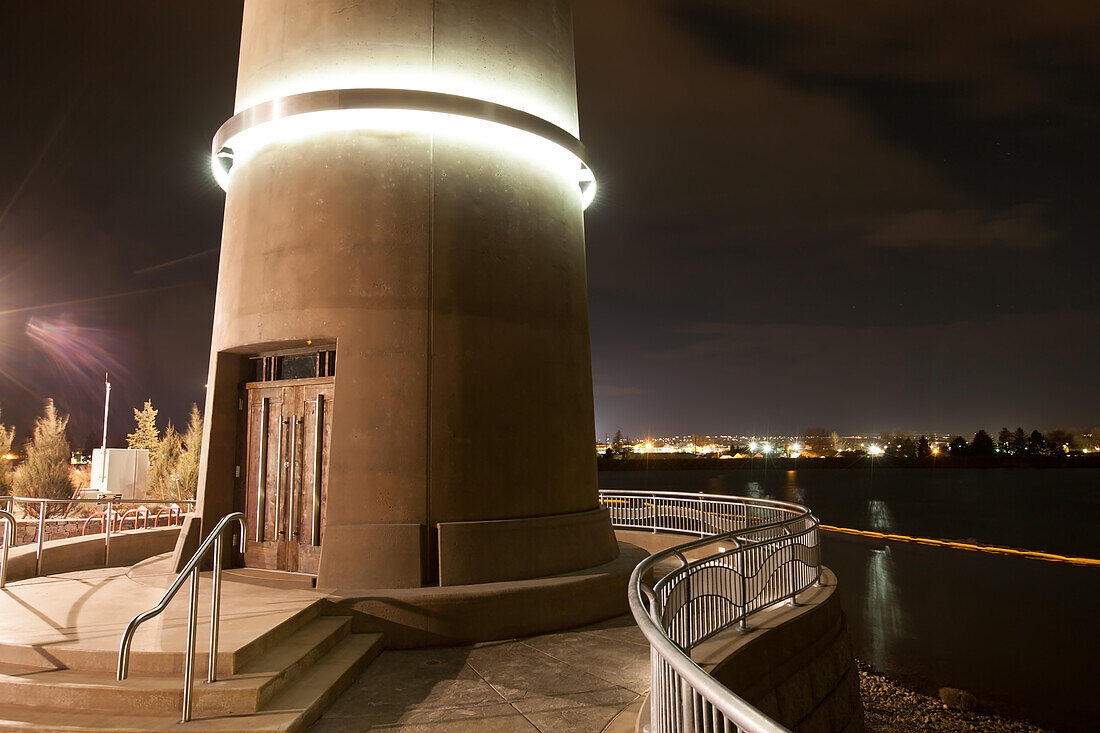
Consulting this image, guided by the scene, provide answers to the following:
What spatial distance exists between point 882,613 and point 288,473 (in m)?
29.4

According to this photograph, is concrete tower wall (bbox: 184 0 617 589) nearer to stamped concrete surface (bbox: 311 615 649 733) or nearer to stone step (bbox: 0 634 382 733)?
stamped concrete surface (bbox: 311 615 649 733)

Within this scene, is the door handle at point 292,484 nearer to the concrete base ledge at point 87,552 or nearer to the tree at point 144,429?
the concrete base ledge at point 87,552

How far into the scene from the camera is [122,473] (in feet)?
85.1

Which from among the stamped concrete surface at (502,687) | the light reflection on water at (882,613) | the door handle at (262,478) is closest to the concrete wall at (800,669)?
the stamped concrete surface at (502,687)

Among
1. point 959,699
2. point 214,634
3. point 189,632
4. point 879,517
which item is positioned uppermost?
point 189,632

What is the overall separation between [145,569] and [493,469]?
508 cm

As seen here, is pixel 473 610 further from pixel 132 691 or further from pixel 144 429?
pixel 144 429

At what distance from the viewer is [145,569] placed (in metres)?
9.36

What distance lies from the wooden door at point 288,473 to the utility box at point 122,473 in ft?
63.6

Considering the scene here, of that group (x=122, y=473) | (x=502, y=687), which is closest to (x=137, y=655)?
(x=502, y=687)

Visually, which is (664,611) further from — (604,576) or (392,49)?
(392,49)

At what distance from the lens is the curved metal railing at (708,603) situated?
2.92 meters

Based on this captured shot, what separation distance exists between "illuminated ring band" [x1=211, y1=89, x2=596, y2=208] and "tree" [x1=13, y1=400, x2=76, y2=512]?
18.6 m

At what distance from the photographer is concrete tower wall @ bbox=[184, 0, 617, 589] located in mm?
8477
